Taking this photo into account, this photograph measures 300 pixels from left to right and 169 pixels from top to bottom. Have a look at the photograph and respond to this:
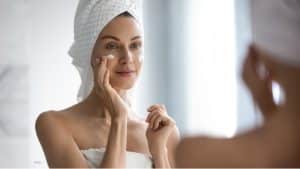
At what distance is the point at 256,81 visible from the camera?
9.5 inches

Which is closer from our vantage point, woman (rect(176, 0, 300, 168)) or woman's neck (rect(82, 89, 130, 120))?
woman (rect(176, 0, 300, 168))

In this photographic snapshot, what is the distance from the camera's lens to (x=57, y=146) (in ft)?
2.10

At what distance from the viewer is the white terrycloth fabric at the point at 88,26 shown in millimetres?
666

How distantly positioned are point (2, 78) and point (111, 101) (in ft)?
0.66

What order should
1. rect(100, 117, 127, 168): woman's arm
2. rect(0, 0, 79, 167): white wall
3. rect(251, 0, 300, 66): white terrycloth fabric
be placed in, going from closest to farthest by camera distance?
1. rect(251, 0, 300, 66): white terrycloth fabric
2. rect(100, 117, 127, 168): woman's arm
3. rect(0, 0, 79, 167): white wall

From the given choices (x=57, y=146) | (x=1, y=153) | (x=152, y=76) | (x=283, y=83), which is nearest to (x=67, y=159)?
(x=57, y=146)

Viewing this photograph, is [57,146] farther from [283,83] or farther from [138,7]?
[283,83]

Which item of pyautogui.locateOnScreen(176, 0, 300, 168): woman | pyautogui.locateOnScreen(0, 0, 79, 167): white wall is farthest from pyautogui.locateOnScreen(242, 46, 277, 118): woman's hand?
pyautogui.locateOnScreen(0, 0, 79, 167): white wall

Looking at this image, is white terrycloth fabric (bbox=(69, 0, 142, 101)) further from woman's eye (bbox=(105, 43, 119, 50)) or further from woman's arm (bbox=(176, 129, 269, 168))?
woman's arm (bbox=(176, 129, 269, 168))

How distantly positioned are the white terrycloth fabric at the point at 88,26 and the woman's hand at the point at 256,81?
450 mm

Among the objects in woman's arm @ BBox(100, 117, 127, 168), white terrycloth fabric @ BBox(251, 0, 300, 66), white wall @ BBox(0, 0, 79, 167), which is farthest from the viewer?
white wall @ BBox(0, 0, 79, 167)

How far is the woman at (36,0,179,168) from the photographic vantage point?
25.3 inches

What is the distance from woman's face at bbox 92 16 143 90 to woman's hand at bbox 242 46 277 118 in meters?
0.44

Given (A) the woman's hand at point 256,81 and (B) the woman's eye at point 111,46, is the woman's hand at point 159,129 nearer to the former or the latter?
(B) the woman's eye at point 111,46
